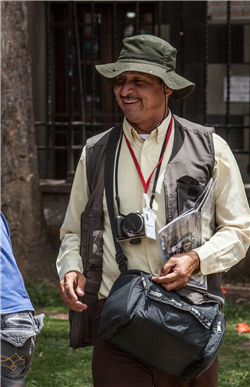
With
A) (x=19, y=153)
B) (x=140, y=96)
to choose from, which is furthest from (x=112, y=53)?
(x=140, y=96)

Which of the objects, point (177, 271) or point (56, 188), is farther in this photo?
point (56, 188)

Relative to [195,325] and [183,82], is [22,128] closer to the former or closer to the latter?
[183,82]

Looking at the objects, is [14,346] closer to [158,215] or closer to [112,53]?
[158,215]

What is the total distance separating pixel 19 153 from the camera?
5.89 m

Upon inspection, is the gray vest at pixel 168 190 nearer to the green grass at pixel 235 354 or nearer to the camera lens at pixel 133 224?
the camera lens at pixel 133 224

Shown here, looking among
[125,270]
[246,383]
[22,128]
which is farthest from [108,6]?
[125,270]

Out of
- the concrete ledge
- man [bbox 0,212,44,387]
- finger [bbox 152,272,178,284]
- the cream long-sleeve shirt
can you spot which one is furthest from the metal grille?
finger [bbox 152,272,178,284]

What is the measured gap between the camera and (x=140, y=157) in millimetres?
2734

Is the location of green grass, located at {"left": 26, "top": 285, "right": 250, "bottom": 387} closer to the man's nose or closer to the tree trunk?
the tree trunk

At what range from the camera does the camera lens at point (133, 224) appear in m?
2.51

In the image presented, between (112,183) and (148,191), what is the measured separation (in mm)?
183

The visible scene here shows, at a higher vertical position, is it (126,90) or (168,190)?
(126,90)

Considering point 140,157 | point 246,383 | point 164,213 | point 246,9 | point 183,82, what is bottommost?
point 246,383

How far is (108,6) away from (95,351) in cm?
722
